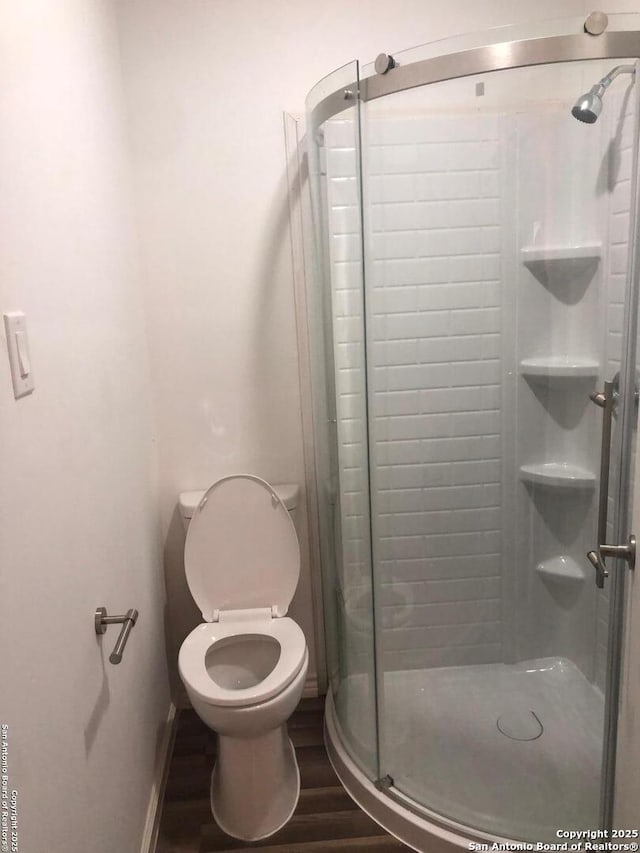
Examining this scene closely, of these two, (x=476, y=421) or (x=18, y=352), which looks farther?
(x=476, y=421)

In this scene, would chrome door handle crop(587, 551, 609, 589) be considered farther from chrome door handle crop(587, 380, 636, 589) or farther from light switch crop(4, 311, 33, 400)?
light switch crop(4, 311, 33, 400)

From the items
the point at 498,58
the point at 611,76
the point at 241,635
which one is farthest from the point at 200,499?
the point at 611,76

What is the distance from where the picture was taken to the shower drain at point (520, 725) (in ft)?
6.00

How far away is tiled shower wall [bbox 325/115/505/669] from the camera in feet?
5.80

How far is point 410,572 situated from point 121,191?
4.68 feet

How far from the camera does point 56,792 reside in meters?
1.04

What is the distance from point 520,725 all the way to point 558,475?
0.74m

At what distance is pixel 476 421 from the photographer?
6.28 feet

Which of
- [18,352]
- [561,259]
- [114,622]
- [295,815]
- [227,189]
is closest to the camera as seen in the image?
[18,352]

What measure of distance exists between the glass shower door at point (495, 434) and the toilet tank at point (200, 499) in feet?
1.26

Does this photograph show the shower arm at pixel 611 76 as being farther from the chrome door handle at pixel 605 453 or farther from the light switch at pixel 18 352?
the light switch at pixel 18 352

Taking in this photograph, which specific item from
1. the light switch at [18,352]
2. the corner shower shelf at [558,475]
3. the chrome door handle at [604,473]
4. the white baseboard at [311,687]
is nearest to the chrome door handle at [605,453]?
the chrome door handle at [604,473]

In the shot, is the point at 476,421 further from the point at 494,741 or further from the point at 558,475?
the point at 494,741

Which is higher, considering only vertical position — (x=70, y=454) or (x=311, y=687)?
(x=70, y=454)
